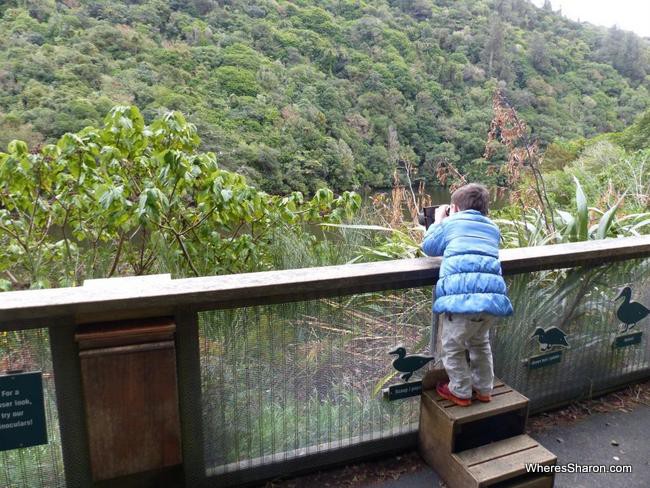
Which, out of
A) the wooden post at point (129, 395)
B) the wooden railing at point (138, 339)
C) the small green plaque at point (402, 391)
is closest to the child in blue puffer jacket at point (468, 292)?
the small green plaque at point (402, 391)

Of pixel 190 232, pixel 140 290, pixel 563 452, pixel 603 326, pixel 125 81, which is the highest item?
pixel 125 81

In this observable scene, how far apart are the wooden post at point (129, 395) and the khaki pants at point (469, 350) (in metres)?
1.21

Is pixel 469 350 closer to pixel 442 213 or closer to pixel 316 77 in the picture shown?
pixel 442 213

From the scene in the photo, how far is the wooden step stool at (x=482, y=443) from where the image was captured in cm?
202

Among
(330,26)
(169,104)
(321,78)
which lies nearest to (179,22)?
(321,78)

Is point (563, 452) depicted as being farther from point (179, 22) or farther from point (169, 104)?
point (179, 22)

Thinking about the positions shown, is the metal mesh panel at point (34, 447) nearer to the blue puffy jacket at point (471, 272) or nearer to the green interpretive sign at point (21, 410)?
the green interpretive sign at point (21, 410)

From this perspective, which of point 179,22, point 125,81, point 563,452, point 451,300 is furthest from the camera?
point 179,22

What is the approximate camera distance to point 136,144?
379 cm

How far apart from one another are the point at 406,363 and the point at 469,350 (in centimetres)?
31

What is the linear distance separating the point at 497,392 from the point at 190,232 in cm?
284

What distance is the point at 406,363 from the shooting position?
2.29 meters

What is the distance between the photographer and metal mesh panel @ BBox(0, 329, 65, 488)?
5.30ft

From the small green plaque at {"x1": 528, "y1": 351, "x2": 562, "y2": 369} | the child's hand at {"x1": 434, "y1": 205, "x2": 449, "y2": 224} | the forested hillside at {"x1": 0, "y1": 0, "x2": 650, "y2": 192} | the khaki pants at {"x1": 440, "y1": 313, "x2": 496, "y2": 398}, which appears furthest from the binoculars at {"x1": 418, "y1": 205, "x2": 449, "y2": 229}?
the forested hillside at {"x1": 0, "y1": 0, "x2": 650, "y2": 192}
